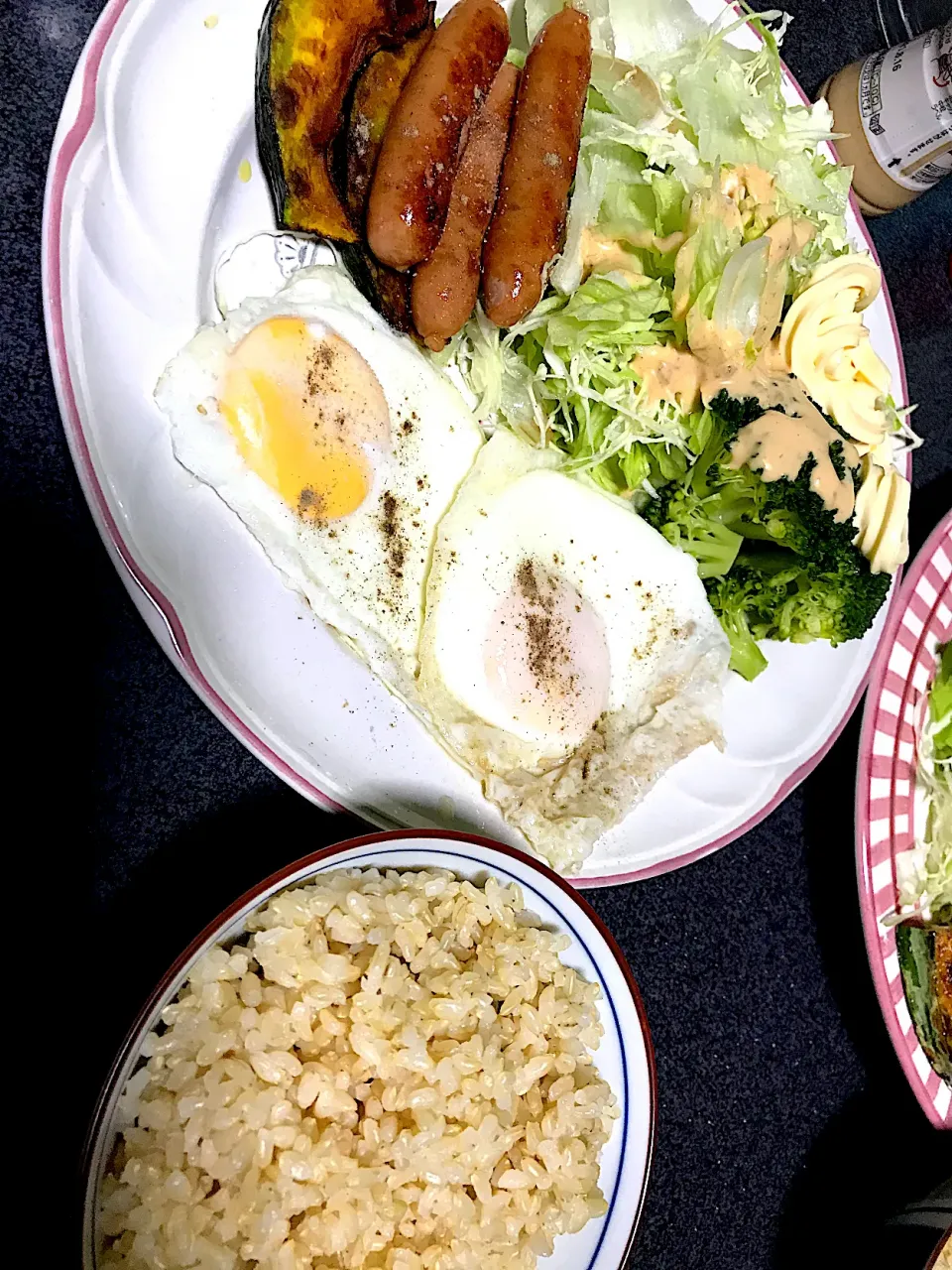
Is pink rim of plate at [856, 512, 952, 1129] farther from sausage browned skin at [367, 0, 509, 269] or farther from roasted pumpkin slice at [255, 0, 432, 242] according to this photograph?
roasted pumpkin slice at [255, 0, 432, 242]

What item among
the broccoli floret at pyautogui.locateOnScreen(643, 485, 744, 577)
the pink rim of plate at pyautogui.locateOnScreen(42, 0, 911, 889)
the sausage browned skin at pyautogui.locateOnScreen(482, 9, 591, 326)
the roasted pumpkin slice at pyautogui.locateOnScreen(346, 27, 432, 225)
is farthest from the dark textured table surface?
the sausage browned skin at pyautogui.locateOnScreen(482, 9, 591, 326)

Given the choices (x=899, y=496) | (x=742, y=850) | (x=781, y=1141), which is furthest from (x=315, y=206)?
(x=781, y=1141)

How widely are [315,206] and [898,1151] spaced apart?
2.73 m

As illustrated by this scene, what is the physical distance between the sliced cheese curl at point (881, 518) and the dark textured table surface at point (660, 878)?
1.39 feet

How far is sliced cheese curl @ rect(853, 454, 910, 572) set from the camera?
2312 mm

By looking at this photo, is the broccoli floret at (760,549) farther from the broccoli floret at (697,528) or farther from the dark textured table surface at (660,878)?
the dark textured table surface at (660,878)

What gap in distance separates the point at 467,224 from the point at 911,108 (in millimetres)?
1335

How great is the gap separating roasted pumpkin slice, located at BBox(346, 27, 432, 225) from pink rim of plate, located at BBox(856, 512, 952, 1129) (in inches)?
63.3

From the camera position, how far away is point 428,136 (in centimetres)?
182

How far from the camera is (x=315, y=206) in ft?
6.14

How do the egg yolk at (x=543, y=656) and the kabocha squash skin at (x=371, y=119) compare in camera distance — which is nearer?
the kabocha squash skin at (x=371, y=119)

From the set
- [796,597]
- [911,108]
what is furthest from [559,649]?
[911,108]

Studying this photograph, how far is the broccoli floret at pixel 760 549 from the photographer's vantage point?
2.12 metres

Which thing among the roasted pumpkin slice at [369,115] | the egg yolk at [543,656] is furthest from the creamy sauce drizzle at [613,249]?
the egg yolk at [543,656]
